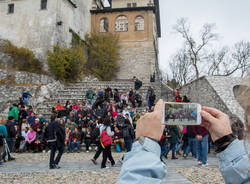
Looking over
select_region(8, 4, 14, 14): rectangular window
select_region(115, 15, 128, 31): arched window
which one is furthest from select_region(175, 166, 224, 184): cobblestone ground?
select_region(115, 15, 128, 31): arched window

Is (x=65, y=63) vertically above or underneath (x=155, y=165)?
above

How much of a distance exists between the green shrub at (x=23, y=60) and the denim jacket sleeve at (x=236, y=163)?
2242cm

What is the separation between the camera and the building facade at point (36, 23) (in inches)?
919

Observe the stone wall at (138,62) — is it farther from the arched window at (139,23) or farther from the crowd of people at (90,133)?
the crowd of people at (90,133)

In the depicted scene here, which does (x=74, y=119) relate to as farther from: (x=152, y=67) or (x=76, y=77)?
(x=152, y=67)

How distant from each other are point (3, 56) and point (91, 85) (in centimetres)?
899

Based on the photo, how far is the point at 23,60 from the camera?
21453mm

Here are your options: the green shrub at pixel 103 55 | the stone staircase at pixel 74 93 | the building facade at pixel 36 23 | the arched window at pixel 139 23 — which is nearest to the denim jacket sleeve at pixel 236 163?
the stone staircase at pixel 74 93

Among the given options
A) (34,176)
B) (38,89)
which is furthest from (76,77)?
(34,176)

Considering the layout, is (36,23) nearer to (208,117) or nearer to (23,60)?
(23,60)

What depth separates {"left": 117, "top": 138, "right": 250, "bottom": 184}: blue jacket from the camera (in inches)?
40.1

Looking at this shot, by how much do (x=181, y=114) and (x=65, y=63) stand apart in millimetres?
21751

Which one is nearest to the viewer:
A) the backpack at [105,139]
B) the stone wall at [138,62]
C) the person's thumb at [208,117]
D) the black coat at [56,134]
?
the person's thumb at [208,117]

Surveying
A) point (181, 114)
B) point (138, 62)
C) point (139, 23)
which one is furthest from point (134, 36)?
point (181, 114)
